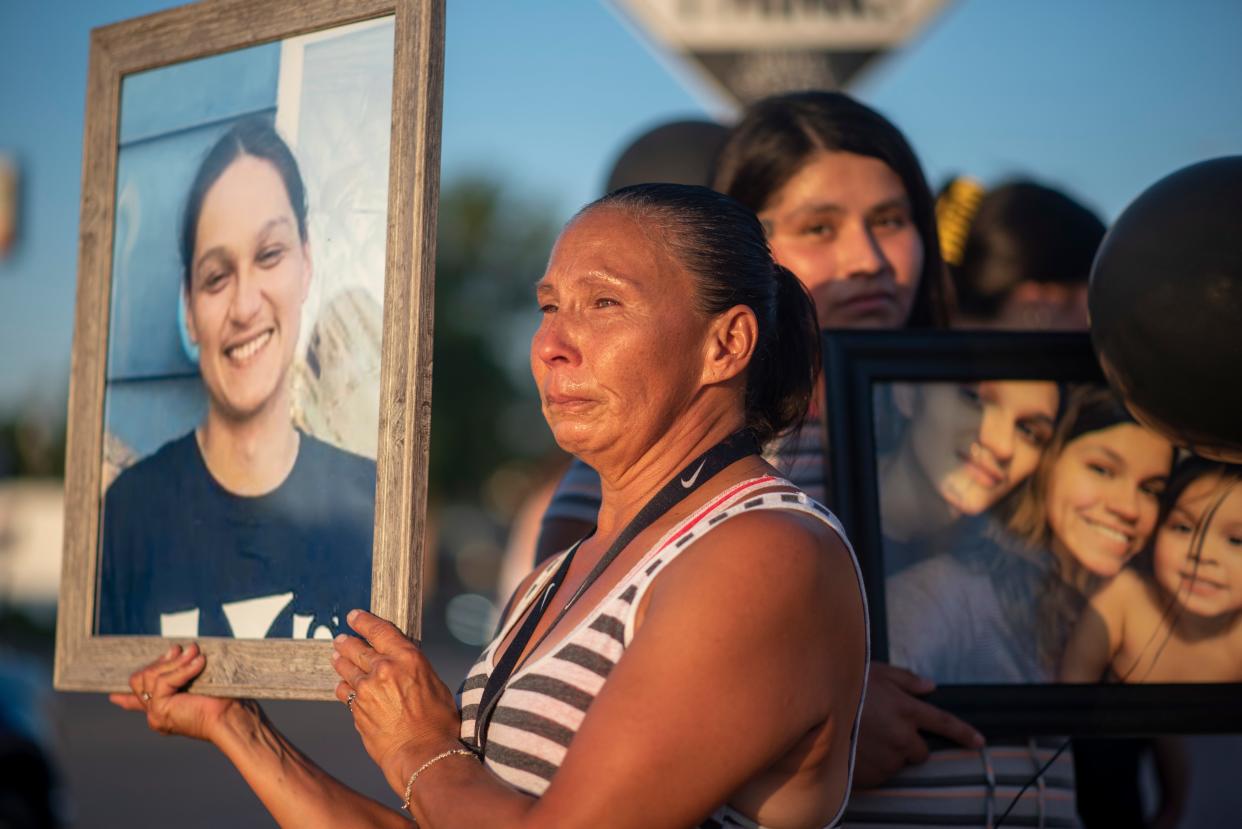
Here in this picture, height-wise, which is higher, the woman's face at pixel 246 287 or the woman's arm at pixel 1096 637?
the woman's face at pixel 246 287

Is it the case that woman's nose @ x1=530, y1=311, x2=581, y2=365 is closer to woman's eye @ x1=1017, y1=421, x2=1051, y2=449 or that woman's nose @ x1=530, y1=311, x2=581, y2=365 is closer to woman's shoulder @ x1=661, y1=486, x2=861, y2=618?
woman's shoulder @ x1=661, y1=486, x2=861, y2=618

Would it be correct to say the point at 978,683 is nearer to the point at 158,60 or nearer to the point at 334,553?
the point at 334,553

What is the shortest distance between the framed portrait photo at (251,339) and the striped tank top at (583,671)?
0.38m

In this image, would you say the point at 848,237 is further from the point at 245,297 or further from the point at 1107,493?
the point at 245,297

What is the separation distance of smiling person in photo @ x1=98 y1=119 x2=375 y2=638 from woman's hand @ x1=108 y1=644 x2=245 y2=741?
0.23 feet

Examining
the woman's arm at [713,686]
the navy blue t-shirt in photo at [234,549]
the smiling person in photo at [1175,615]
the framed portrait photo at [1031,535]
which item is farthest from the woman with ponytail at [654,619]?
the smiling person in photo at [1175,615]

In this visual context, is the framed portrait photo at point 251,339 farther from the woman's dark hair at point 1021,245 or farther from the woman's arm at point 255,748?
the woman's dark hair at point 1021,245

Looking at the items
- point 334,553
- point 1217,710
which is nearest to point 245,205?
point 334,553

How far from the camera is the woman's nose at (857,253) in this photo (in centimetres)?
308

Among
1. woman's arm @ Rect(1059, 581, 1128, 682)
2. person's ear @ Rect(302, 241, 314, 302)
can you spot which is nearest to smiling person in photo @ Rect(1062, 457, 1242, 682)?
woman's arm @ Rect(1059, 581, 1128, 682)

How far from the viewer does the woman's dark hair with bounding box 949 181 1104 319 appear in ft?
13.6

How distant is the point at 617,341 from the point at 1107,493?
1.27 metres

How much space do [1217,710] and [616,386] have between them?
1.49 m

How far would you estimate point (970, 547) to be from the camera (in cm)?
281
